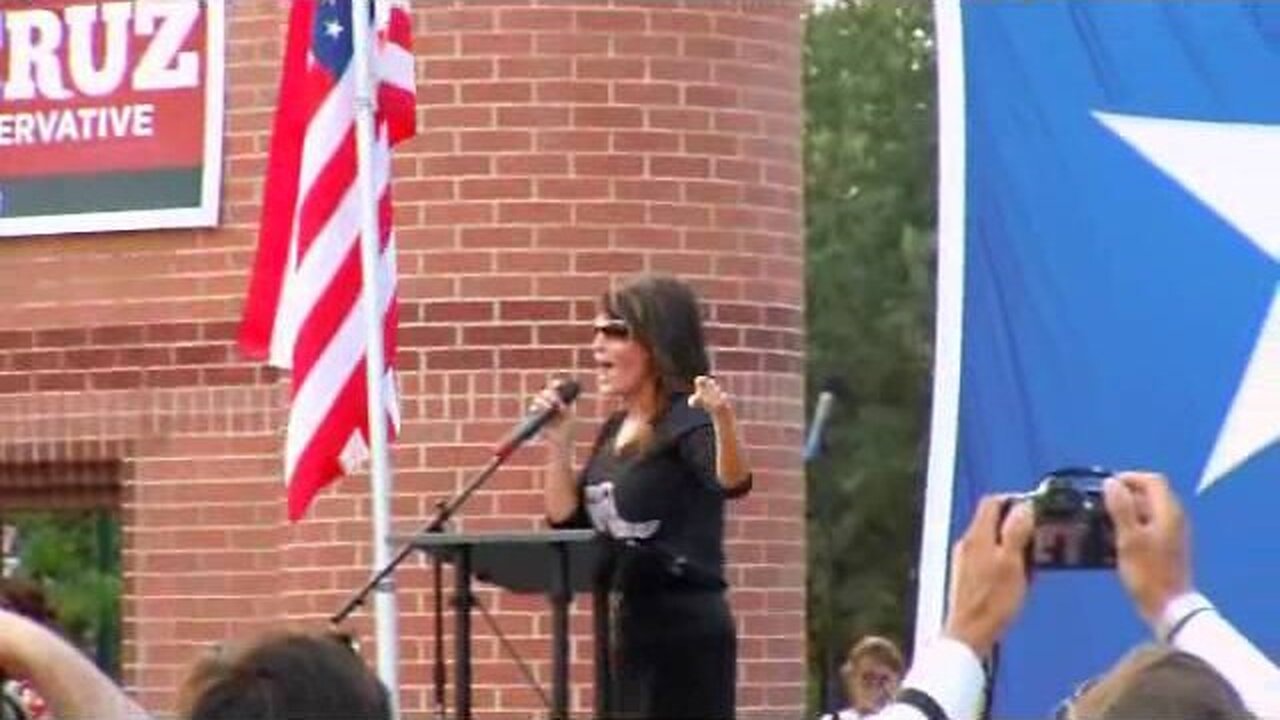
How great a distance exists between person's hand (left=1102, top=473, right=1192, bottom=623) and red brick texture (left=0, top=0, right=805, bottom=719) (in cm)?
680

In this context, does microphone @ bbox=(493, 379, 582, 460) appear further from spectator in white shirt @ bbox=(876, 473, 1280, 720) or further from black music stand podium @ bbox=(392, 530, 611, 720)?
spectator in white shirt @ bbox=(876, 473, 1280, 720)

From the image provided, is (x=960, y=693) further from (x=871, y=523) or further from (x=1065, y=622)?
(x=871, y=523)

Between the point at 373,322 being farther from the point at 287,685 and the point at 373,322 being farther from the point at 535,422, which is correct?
the point at 287,685

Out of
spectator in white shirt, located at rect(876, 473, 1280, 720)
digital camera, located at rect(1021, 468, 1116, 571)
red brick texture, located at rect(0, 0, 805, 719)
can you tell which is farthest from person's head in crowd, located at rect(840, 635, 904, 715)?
spectator in white shirt, located at rect(876, 473, 1280, 720)

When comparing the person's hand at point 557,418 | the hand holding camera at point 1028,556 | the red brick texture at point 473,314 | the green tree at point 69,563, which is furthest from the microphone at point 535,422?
the green tree at point 69,563

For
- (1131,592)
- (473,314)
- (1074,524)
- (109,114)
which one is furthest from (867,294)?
(1131,592)

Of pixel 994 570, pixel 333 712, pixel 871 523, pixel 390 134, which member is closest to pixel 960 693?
pixel 994 570

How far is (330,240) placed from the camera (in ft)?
32.5

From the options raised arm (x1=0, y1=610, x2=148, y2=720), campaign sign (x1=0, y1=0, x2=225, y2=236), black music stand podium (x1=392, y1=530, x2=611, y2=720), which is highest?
campaign sign (x1=0, y1=0, x2=225, y2=236)

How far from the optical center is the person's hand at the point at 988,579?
4.07 m

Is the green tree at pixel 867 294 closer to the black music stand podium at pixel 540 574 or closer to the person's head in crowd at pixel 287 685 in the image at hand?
the black music stand podium at pixel 540 574

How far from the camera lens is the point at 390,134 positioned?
32.8 feet

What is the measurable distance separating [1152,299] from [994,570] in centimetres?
636

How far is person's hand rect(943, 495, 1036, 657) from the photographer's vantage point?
4.07 metres
